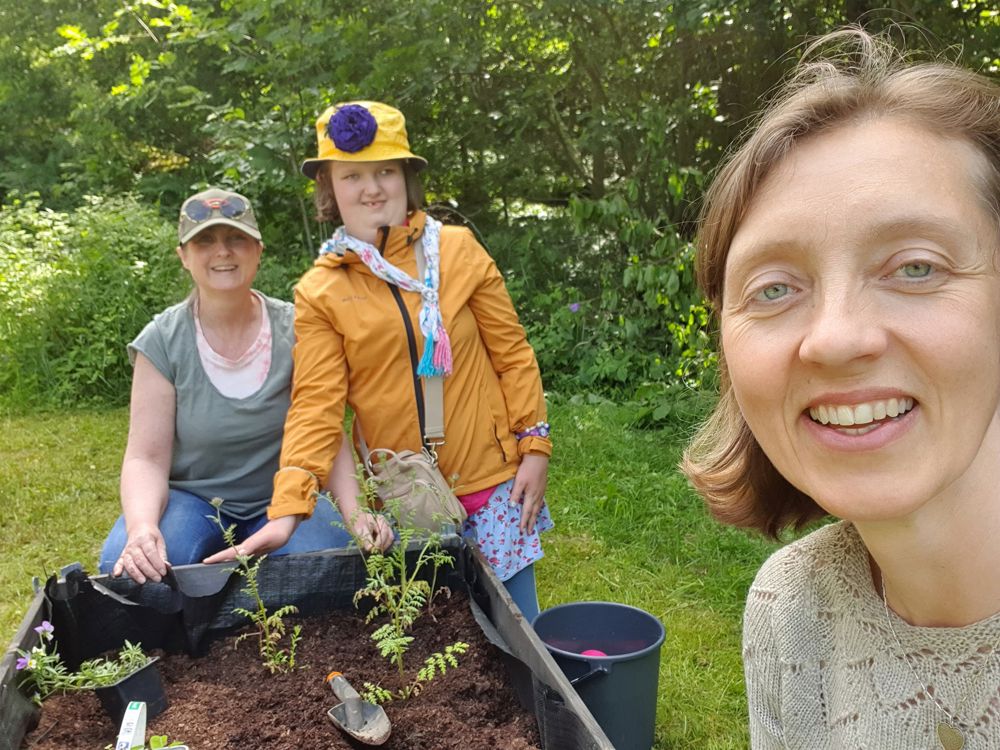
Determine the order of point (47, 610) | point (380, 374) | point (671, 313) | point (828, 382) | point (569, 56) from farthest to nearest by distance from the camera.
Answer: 1. point (569, 56)
2. point (671, 313)
3. point (380, 374)
4. point (47, 610)
5. point (828, 382)

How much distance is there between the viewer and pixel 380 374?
100 inches

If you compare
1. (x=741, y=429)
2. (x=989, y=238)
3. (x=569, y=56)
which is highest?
(x=569, y=56)

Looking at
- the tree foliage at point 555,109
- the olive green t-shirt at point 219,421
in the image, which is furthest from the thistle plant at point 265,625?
the tree foliage at point 555,109

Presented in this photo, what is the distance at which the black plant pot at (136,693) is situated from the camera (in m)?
1.87

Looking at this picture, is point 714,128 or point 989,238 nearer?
point 989,238

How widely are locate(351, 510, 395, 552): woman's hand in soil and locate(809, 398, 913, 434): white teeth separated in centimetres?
154

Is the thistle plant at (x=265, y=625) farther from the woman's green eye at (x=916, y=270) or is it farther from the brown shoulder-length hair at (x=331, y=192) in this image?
the woman's green eye at (x=916, y=270)

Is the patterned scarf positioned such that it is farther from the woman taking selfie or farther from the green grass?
Answer: the green grass

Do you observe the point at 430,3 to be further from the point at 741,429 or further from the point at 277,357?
the point at 741,429

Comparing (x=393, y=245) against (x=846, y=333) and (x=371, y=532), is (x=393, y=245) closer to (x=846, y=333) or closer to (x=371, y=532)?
(x=371, y=532)

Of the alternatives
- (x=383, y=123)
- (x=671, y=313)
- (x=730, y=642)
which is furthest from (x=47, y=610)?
(x=671, y=313)

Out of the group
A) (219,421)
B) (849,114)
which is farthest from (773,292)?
(219,421)

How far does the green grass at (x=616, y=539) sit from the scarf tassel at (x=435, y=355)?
4.45 ft

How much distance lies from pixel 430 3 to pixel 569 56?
1.38 metres
